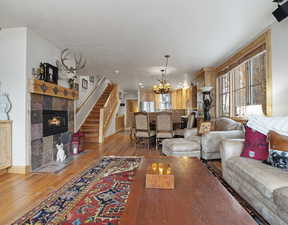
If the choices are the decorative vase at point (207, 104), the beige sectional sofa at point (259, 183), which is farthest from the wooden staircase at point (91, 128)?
the beige sectional sofa at point (259, 183)

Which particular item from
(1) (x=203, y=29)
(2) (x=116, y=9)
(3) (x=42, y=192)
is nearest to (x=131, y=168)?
(3) (x=42, y=192)

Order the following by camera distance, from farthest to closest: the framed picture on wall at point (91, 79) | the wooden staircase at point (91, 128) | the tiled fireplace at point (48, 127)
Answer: the framed picture on wall at point (91, 79) < the wooden staircase at point (91, 128) < the tiled fireplace at point (48, 127)

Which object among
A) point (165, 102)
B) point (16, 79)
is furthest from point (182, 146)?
point (165, 102)

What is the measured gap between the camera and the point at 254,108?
2.93 metres

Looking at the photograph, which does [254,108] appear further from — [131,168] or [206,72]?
[206,72]

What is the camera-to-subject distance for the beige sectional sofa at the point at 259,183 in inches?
53.2

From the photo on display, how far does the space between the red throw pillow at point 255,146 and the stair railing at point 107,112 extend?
4.78 m

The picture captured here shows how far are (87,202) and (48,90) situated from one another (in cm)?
241

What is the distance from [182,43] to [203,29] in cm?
69

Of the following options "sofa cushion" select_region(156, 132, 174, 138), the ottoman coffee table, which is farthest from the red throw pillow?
"sofa cushion" select_region(156, 132, 174, 138)

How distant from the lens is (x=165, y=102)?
1105 cm

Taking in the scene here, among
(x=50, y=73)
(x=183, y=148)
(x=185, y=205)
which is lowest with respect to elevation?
(x=183, y=148)

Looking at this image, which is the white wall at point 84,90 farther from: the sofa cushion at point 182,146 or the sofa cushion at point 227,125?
the sofa cushion at point 227,125

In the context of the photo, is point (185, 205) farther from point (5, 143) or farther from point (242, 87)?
point (242, 87)
